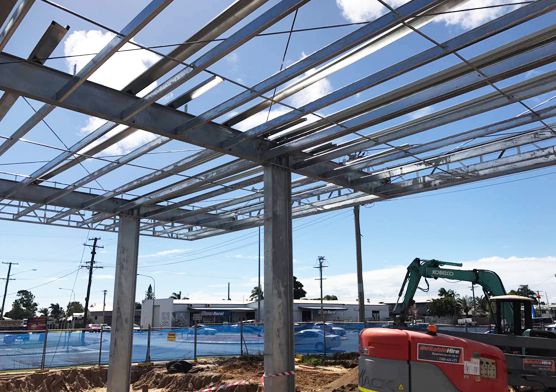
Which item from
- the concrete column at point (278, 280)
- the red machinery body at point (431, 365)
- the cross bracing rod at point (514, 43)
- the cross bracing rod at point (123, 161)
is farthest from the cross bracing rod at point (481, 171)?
A: the cross bracing rod at point (123, 161)

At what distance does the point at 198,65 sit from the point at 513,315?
7882 mm

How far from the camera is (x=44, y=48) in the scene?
774 centimetres

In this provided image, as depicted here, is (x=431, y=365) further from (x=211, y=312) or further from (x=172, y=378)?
(x=211, y=312)

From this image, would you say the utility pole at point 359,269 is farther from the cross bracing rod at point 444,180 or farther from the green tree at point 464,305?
the green tree at point 464,305

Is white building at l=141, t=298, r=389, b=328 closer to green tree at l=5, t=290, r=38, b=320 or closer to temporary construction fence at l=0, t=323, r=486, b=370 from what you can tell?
temporary construction fence at l=0, t=323, r=486, b=370

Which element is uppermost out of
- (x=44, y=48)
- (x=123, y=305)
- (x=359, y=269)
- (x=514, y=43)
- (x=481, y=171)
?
(x=44, y=48)

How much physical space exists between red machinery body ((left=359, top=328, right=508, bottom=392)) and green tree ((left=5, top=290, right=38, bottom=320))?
128 meters

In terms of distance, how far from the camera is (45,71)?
8180mm

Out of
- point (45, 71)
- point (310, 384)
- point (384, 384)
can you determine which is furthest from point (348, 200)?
point (45, 71)

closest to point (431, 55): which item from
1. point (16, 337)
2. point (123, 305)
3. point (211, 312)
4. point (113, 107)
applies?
point (113, 107)

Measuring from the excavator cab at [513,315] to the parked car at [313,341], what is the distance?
16.7 metres

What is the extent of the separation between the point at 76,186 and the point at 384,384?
9.68 metres

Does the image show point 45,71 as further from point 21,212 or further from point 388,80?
point 21,212

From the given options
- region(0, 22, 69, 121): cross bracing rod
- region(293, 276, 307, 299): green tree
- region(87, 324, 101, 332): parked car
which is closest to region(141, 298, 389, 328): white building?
region(87, 324, 101, 332): parked car
